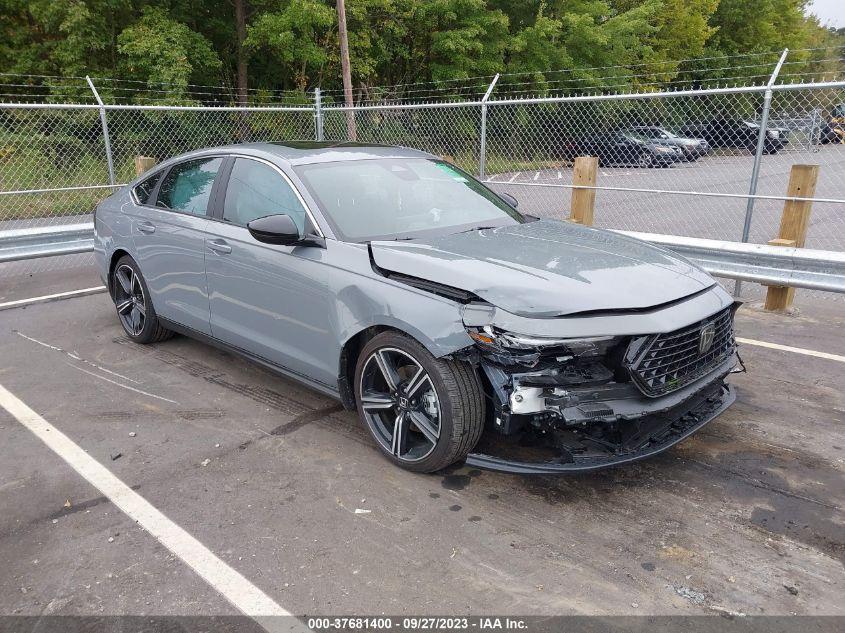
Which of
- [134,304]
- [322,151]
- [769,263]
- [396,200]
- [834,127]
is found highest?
[834,127]

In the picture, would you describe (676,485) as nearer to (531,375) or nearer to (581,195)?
(531,375)

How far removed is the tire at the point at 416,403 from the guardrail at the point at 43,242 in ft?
18.5

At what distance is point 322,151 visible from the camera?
15.1ft

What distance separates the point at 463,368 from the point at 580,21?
99.1ft

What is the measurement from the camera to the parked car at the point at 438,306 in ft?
10.2

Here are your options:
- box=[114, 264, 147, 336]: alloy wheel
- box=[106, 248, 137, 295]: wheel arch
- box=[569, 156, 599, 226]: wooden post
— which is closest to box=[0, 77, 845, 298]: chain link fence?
box=[569, 156, 599, 226]: wooden post

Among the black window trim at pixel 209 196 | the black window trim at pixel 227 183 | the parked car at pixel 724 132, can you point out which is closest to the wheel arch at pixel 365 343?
the black window trim at pixel 227 183

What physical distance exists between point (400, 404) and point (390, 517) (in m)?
0.60

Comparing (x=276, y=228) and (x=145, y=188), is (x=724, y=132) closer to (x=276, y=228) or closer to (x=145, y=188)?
(x=145, y=188)

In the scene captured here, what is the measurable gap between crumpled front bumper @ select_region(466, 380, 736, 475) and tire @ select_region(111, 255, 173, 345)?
332cm

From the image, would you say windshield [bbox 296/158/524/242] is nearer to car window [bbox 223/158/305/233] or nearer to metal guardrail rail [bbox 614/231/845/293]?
car window [bbox 223/158/305/233]

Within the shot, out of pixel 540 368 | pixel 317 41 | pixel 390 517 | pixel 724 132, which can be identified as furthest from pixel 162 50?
pixel 540 368

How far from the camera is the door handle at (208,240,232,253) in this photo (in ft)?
14.6

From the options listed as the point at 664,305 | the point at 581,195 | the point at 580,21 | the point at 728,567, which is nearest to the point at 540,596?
the point at 728,567
